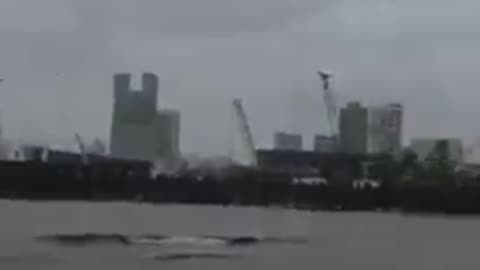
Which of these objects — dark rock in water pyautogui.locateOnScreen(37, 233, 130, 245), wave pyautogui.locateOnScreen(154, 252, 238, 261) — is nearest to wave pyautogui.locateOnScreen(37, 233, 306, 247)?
dark rock in water pyautogui.locateOnScreen(37, 233, 130, 245)

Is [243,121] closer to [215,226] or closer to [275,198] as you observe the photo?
[275,198]

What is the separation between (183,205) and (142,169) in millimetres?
12024

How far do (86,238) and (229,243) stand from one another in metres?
7.33

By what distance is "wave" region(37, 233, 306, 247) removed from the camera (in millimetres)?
58938

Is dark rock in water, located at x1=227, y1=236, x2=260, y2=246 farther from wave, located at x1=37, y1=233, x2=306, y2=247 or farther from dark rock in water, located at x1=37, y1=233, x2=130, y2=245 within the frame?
dark rock in water, located at x1=37, y1=233, x2=130, y2=245

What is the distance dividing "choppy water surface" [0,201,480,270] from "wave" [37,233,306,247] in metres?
0.05

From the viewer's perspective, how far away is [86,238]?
61594 millimetres

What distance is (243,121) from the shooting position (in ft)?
541

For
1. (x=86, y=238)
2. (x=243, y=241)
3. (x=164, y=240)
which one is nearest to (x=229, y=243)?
(x=243, y=241)

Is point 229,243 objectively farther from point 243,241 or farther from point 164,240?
point 164,240

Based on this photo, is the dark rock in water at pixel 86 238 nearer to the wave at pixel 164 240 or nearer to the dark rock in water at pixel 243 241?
the wave at pixel 164 240

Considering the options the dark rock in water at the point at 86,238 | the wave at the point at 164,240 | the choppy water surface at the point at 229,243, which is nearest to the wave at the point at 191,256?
the choppy water surface at the point at 229,243

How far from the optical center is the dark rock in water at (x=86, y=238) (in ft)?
192

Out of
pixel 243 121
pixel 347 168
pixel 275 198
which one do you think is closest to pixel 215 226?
pixel 275 198
